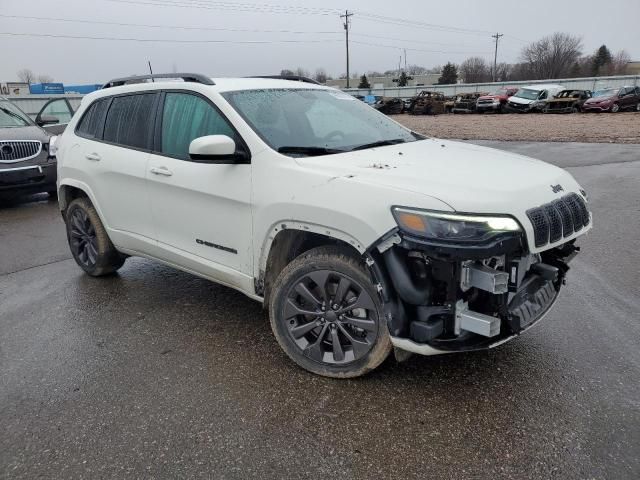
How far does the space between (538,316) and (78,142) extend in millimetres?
4220

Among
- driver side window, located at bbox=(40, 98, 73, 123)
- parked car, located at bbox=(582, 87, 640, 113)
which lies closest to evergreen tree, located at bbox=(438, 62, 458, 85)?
parked car, located at bbox=(582, 87, 640, 113)

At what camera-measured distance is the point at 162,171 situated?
392 centimetres

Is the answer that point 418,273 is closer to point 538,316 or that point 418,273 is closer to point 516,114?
point 538,316

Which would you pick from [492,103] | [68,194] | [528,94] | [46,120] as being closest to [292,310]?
[68,194]

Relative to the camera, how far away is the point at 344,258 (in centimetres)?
296

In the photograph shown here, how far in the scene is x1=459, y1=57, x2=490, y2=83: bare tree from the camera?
93000 mm

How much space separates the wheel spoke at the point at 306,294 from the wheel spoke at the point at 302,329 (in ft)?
0.45

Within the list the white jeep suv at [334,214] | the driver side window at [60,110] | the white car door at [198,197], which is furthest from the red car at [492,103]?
the white car door at [198,197]

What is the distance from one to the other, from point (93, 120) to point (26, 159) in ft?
15.7

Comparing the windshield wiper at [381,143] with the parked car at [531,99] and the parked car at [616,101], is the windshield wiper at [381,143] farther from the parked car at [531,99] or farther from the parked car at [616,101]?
the parked car at [531,99]

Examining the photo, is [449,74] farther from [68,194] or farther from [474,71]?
[68,194]

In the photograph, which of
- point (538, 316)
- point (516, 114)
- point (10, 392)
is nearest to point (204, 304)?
point (10, 392)

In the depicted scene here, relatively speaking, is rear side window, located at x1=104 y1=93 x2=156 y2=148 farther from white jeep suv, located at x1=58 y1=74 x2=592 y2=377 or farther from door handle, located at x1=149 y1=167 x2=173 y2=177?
door handle, located at x1=149 y1=167 x2=173 y2=177

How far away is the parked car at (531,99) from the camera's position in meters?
33.4
